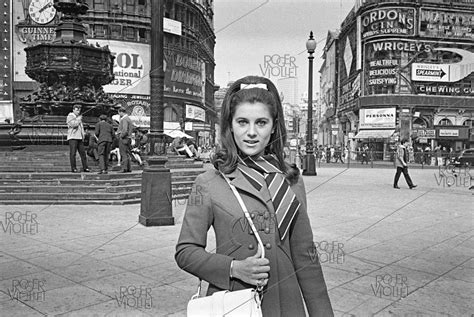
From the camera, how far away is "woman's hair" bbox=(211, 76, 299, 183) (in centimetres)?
180

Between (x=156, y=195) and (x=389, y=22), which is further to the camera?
(x=389, y=22)

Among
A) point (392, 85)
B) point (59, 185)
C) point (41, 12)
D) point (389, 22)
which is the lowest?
point (59, 185)

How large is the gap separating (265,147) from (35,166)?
10751 mm

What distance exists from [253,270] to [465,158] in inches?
1185

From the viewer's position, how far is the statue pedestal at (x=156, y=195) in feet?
24.8

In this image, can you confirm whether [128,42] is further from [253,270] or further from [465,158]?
[253,270]

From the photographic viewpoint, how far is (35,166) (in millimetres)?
11281

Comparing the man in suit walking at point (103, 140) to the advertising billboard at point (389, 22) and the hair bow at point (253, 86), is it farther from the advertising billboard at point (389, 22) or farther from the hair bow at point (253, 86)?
the advertising billboard at point (389, 22)

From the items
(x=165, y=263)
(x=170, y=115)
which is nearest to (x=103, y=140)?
(x=165, y=263)

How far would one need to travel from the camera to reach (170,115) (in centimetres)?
4650

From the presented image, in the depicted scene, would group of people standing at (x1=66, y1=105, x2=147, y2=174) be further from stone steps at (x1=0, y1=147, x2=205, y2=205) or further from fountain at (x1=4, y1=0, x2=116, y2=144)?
fountain at (x1=4, y1=0, x2=116, y2=144)

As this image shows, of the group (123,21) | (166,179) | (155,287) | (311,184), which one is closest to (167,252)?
(155,287)

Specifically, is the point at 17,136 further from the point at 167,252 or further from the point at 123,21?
the point at 123,21

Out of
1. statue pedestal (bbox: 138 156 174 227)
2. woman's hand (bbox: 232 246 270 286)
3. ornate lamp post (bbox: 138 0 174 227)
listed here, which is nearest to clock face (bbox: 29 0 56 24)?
ornate lamp post (bbox: 138 0 174 227)
